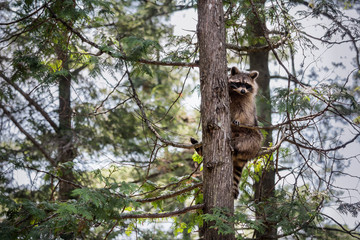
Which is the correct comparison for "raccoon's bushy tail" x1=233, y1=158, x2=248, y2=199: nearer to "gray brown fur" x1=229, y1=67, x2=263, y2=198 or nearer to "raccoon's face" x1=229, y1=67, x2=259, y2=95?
"gray brown fur" x1=229, y1=67, x2=263, y2=198

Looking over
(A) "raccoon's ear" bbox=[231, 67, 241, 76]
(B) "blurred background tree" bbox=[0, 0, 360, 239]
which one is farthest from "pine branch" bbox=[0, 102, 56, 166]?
(A) "raccoon's ear" bbox=[231, 67, 241, 76]


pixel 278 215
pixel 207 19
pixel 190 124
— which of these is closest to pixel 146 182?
pixel 278 215

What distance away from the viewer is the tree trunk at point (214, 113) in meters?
3.83

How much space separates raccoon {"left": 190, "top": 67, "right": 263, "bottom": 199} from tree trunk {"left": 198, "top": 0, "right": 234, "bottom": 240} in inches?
45.2

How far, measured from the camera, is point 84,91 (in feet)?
29.1

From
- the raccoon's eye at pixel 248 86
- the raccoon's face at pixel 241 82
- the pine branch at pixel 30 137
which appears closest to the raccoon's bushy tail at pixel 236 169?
the raccoon's face at pixel 241 82

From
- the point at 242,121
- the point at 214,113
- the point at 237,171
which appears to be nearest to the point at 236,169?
the point at 237,171

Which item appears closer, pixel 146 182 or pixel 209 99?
pixel 209 99

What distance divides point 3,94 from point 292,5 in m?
5.00

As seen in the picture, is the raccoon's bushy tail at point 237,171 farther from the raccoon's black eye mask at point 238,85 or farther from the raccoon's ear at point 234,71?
the raccoon's ear at point 234,71

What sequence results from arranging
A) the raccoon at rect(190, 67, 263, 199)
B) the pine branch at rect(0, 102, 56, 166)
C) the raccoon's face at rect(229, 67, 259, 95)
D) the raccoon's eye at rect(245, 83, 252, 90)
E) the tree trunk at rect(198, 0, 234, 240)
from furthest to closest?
the pine branch at rect(0, 102, 56, 166) → the raccoon's eye at rect(245, 83, 252, 90) → the raccoon's face at rect(229, 67, 259, 95) → the raccoon at rect(190, 67, 263, 199) → the tree trunk at rect(198, 0, 234, 240)

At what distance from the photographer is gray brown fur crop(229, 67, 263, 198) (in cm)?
534

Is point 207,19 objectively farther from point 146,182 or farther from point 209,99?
point 146,182

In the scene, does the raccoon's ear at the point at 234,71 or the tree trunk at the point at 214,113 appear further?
the raccoon's ear at the point at 234,71
